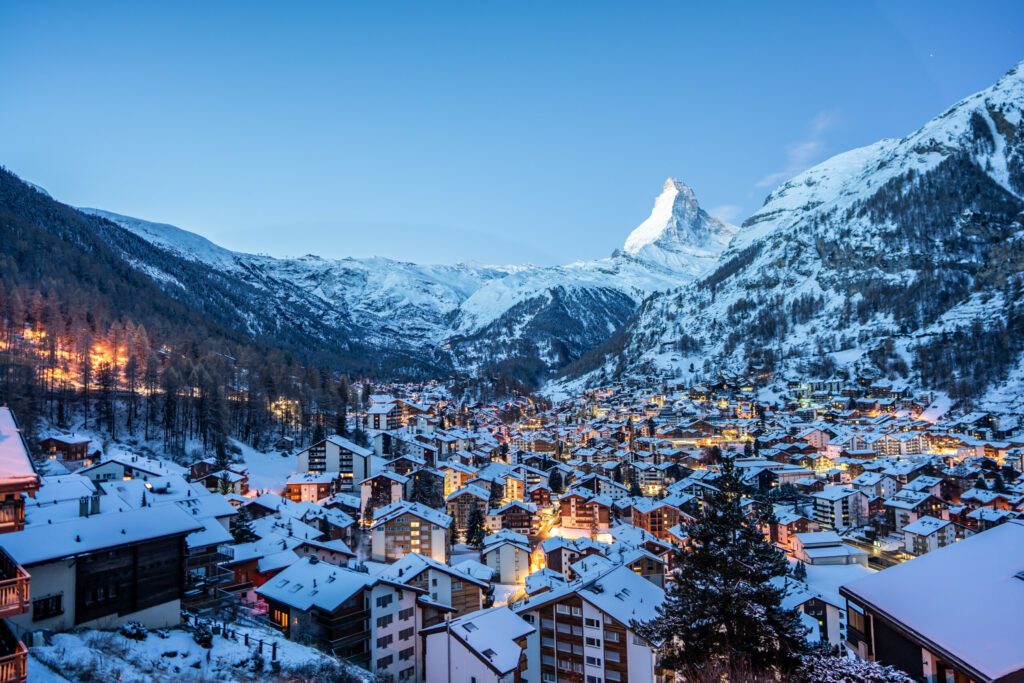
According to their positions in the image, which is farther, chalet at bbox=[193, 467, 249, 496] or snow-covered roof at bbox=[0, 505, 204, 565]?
chalet at bbox=[193, 467, 249, 496]

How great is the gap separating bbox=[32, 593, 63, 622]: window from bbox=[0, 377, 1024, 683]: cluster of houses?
5cm

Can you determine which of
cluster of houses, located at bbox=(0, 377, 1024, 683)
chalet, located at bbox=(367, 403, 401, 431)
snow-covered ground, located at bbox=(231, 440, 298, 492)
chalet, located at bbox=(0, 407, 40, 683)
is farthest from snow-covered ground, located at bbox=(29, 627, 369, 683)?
chalet, located at bbox=(367, 403, 401, 431)

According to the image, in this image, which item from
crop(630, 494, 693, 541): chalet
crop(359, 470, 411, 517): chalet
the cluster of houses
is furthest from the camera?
crop(359, 470, 411, 517): chalet

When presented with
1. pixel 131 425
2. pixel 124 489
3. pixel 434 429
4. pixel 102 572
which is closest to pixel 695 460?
pixel 434 429

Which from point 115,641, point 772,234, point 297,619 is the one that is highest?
point 772,234

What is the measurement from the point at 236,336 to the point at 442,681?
11047 cm

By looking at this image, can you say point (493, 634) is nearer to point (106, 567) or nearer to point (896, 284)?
point (106, 567)

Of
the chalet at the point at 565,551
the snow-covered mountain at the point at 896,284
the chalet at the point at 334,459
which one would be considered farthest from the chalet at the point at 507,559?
the snow-covered mountain at the point at 896,284

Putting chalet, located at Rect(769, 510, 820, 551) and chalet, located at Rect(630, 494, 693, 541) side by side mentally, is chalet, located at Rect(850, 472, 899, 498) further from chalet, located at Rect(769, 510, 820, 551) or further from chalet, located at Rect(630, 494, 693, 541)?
chalet, located at Rect(630, 494, 693, 541)

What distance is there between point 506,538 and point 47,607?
3181cm

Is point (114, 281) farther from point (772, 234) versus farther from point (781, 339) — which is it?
point (772, 234)

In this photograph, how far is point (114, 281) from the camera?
363 feet

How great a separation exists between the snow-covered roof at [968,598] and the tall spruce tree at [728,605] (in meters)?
2.70

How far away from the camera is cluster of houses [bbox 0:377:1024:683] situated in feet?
43.8
